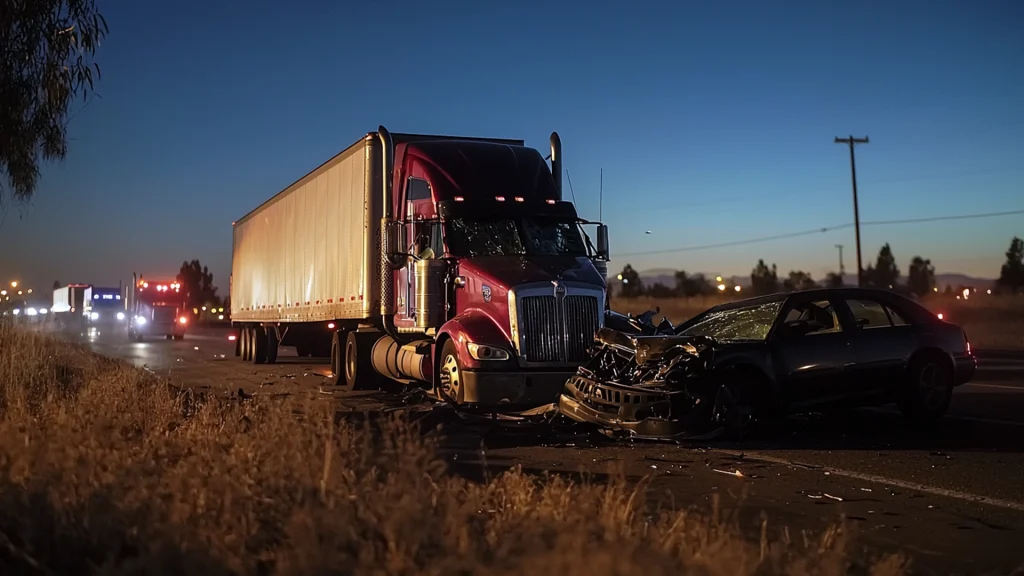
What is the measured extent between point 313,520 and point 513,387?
24.6ft

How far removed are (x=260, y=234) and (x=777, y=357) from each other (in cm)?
1883

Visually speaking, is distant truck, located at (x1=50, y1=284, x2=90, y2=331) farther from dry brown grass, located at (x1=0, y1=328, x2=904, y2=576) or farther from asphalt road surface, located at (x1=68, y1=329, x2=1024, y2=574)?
dry brown grass, located at (x1=0, y1=328, x2=904, y2=576)

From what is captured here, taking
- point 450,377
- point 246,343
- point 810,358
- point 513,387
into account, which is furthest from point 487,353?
point 246,343

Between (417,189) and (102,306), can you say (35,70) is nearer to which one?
(417,189)

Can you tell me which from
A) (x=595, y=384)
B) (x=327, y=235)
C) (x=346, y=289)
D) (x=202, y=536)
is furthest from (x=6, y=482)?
(x=327, y=235)

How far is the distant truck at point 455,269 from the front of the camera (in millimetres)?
12258

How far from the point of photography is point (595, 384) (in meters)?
10.5

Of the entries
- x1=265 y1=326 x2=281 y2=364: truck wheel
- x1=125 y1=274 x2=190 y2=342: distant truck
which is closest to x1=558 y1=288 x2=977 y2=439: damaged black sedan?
x1=265 y1=326 x2=281 y2=364: truck wheel

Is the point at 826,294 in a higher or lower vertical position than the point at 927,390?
higher

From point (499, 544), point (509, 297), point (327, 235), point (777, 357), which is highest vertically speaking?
point (327, 235)

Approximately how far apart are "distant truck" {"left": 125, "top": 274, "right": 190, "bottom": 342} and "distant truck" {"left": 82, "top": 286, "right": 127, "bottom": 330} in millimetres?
13452

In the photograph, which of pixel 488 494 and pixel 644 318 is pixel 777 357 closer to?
pixel 644 318

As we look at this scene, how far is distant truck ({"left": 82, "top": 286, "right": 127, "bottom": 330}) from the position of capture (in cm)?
6338

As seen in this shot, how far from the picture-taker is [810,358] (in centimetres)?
1067
